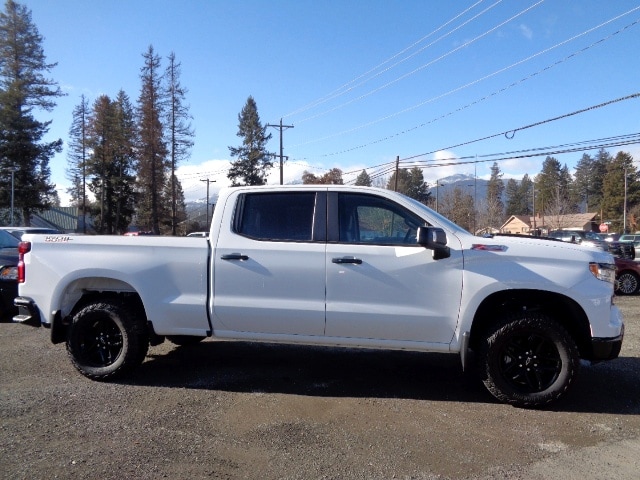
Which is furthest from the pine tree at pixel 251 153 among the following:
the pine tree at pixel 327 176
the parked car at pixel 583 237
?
the parked car at pixel 583 237

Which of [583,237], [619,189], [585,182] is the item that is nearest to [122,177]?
[583,237]

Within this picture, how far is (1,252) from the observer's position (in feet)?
29.3

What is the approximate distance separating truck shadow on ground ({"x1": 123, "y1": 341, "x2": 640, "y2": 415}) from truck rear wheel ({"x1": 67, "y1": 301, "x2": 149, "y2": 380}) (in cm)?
29

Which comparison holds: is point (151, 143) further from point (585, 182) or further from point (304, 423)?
point (585, 182)

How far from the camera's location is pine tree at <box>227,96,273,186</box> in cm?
6012

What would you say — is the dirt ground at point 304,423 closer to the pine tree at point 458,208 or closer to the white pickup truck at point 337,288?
the white pickup truck at point 337,288

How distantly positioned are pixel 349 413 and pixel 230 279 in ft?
5.47

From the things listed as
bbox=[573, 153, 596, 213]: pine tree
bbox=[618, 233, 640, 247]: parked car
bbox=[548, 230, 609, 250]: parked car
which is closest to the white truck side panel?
bbox=[548, 230, 609, 250]: parked car

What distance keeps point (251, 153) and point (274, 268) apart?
57.6 meters

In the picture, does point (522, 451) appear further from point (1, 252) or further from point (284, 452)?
point (1, 252)

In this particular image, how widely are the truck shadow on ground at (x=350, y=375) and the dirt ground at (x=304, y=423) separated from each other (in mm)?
23

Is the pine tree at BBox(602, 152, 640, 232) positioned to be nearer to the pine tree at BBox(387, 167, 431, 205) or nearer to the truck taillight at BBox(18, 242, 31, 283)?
the pine tree at BBox(387, 167, 431, 205)

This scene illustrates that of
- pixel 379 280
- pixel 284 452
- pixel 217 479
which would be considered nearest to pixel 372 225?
pixel 379 280

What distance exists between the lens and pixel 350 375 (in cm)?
552
